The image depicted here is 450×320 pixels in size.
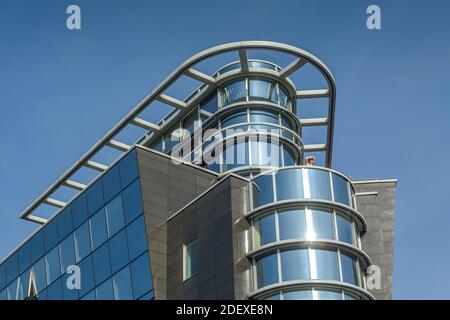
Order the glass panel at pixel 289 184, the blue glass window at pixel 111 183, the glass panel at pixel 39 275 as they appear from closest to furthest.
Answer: the glass panel at pixel 289 184, the blue glass window at pixel 111 183, the glass panel at pixel 39 275

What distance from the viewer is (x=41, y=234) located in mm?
48719

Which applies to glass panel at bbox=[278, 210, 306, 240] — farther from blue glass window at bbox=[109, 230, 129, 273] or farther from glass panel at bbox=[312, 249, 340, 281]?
blue glass window at bbox=[109, 230, 129, 273]

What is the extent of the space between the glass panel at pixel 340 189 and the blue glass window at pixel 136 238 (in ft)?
29.8

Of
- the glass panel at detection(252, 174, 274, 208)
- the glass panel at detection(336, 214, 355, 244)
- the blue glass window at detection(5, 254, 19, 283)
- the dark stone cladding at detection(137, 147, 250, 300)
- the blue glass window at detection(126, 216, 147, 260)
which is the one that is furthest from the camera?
the blue glass window at detection(5, 254, 19, 283)

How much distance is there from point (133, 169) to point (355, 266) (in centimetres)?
1200

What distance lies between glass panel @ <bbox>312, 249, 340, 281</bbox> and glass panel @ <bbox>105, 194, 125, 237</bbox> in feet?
35.0

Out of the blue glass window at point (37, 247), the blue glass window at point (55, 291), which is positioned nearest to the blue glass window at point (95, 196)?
the blue glass window at point (55, 291)

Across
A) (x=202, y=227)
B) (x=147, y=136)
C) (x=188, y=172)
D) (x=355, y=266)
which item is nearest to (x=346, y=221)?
(x=355, y=266)

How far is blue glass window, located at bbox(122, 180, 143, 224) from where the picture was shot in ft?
136

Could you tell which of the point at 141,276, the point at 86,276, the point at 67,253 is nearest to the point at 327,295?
the point at 141,276

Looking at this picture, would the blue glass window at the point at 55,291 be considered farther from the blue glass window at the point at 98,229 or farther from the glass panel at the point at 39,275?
the blue glass window at the point at 98,229

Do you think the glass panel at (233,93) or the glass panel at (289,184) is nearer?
the glass panel at (289,184)

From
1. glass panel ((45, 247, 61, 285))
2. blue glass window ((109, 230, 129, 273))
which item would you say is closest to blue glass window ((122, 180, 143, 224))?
blue glass window ((109, 230, 129, 273))

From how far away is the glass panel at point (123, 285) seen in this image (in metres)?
40.5
